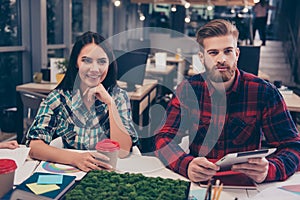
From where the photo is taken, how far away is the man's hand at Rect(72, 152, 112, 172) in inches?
51.7

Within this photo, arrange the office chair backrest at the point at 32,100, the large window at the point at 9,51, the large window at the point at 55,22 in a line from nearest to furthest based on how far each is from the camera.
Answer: the office chair backrest at the point at 32,100 → the large window at the point at 9,51 → the large window at the point at 55,22

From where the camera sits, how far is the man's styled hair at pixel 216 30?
1555mm

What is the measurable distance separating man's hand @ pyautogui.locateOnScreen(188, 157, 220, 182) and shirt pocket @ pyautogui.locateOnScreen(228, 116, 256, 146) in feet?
1.19

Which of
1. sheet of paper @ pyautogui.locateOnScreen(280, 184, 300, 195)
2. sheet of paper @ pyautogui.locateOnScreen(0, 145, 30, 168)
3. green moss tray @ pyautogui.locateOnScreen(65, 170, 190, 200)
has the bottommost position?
sheet of paper @ pyautogui.locateOnScreen(280, 184, 300, 195)

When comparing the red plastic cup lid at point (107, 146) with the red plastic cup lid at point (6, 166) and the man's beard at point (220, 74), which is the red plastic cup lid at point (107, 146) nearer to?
the red plastic cup lid at point (6, 166)

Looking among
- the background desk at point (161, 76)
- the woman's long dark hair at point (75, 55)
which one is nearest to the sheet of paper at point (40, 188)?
the woman's long dark hair at point (75, 55)

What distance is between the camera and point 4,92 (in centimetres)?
394

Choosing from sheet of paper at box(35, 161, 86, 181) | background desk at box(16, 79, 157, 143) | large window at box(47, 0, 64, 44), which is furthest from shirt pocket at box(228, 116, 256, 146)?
large window at box(47, 0, 64, 44)

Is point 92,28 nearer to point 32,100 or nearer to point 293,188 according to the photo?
point 32,100

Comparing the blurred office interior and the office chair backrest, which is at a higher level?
the blurred office interior

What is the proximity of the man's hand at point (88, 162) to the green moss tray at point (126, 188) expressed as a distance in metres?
0.15

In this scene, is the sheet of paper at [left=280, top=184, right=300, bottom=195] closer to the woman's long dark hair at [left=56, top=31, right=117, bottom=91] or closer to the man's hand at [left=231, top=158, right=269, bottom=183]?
the man's hand at [left=231, top=158, right=269, bottom=183]

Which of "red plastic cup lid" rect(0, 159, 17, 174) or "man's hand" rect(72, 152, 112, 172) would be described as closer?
"red plastic cup lid" rect(0, 159, 17, 174)

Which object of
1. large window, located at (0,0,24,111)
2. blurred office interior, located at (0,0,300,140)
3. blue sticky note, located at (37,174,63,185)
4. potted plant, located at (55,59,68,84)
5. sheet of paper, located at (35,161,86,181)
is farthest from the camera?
blurred office interior, located at (0,0,300,140)
